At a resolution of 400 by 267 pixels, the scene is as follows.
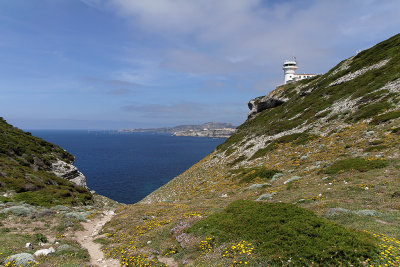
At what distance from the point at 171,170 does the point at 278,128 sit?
68571 mm

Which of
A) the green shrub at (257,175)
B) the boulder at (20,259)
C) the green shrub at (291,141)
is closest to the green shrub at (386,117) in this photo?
the green shrub at (291,141)

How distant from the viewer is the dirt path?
1048cm

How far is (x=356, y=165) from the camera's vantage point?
18.1 meters

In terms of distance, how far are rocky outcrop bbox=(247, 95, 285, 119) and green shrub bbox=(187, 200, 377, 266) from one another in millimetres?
62112

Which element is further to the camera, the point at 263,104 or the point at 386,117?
the point at 263,104

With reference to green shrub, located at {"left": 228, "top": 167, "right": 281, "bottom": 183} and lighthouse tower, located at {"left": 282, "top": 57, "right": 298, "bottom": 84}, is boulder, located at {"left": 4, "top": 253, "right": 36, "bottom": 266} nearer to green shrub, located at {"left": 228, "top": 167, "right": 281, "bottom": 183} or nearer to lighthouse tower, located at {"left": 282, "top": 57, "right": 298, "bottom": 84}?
green shrub, located at {"left": 228, "top": 167, "right": 281, "bottom": 183}

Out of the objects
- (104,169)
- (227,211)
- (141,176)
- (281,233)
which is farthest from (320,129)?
(104,169)

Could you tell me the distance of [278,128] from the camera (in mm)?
44031

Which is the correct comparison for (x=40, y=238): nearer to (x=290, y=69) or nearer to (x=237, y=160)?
(x=237, y=160)

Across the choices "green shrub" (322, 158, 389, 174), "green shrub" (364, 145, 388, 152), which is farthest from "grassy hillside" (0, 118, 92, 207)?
"green shrub" (364, 145, 388, 152)

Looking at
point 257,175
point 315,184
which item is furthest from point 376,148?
point 257,175

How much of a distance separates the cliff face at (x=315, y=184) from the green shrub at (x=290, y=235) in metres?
0.07

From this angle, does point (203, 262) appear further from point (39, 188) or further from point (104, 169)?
point (104, 169)

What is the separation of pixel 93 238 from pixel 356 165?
21.4 m
